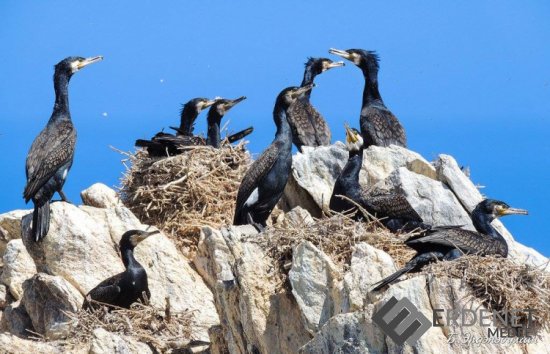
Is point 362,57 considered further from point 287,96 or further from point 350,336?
point 350,336

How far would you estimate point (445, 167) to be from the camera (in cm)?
1656

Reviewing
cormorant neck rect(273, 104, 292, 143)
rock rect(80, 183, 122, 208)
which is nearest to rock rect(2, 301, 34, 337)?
rock rect(80, 183, 122, 208)

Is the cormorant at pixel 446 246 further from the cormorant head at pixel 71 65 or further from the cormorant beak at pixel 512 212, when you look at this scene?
the cormorant head at pixel 71 65

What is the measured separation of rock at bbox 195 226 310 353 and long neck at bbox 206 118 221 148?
458 centimetres

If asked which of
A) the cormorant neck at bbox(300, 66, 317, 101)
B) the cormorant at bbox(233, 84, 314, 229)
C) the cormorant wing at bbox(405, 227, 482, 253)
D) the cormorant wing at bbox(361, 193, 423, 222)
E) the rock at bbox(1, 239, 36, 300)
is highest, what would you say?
the cormorant neck at bbox(300, 66, 317, 101)

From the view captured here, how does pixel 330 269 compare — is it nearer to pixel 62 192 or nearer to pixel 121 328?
pixel 121 328

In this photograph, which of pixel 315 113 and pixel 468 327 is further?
pixel 315 113

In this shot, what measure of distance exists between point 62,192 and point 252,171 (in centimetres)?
219

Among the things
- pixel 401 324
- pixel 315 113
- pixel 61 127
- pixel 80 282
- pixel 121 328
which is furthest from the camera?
pixel 315 113

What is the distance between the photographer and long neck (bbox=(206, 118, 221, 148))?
18.6 metres

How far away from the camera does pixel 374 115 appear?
18.6 m

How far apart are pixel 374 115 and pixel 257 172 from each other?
282 cm

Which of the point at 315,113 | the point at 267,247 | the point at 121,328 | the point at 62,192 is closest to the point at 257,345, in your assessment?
the point at 267,247

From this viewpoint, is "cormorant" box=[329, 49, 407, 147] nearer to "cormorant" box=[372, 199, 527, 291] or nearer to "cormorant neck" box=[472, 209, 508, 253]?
"cormorant neck" box=[472, 209, 508, 253]
